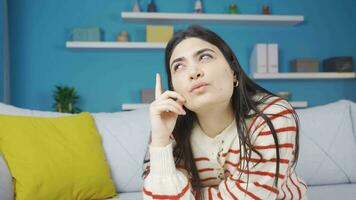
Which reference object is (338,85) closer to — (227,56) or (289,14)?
(289,14)

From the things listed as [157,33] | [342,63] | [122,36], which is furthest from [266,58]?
[122,36]

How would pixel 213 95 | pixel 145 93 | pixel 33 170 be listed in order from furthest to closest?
pixel 145 93 < pixel 33 170 < pixel 213 95

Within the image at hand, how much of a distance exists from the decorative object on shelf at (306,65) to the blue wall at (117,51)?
0.16m

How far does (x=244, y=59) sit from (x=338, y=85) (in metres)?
0.98

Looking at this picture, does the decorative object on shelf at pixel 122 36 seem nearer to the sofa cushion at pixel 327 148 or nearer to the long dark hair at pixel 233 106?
the sofa cushion at pixel 327 148

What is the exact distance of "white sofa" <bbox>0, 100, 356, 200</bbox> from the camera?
1.60m

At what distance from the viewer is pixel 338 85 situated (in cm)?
324

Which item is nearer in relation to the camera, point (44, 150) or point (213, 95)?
point (213, 95)

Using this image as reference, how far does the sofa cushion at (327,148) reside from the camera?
1.69m

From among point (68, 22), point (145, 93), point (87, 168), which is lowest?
point (87, 168)

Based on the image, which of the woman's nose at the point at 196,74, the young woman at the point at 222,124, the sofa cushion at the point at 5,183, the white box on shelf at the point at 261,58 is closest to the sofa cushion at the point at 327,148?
the young woman at the point at 222,124

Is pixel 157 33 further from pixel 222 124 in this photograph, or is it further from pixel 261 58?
pixel 222 124

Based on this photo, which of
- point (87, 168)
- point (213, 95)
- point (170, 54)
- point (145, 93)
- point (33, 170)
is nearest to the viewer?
point (213, 95)


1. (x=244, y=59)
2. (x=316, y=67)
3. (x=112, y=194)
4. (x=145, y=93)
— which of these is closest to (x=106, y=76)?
(x=145, y=93)
